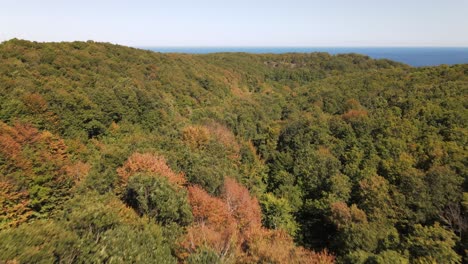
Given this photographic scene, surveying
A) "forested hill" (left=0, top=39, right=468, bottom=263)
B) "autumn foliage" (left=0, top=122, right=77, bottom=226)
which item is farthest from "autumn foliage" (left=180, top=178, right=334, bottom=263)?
"autumn foliage" (left=0, top=122, right=77, bottom=226)

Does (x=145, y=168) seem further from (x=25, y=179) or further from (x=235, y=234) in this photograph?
(x=235, y=234)

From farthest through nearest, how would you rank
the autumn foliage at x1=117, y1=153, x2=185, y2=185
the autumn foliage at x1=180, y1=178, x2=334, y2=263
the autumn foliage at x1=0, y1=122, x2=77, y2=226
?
1. the autumn foliage at x1=117, y1=153, x2=185, y2=185
2. the autumn foliage at x1=0, y1=122, x2=77, y2=226
3. the autumn foliage at x1=180, y1=178, x2=334, y2=263

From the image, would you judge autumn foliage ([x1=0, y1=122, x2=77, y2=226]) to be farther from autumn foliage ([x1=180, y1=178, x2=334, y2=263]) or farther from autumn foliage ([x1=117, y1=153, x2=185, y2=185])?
autumn foliage ([x1=180, y1=178, x2=334, y2=263])

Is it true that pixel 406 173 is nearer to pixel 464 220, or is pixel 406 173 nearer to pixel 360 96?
pixel 464 220

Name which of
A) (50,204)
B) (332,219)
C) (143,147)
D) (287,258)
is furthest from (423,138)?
(50,204)

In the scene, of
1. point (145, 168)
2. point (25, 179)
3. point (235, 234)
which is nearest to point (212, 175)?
point (145, 168)

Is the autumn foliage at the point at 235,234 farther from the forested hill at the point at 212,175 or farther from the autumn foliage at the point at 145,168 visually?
the autumn foliage at the point at 145,168

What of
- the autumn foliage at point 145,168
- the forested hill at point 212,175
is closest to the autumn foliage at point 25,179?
the forested hill at point 212,175

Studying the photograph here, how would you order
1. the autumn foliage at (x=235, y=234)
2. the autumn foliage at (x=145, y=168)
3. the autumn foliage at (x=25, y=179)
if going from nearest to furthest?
the autumn foliage at (x=235, y=234) < the autumn foliage at (x=25, y=179) < the autumn foliage at (x=145, y=168)

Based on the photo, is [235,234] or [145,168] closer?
[235,234]
